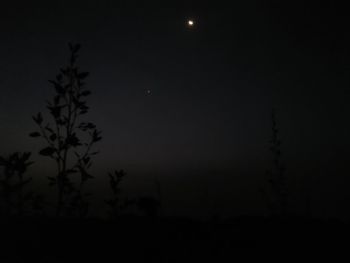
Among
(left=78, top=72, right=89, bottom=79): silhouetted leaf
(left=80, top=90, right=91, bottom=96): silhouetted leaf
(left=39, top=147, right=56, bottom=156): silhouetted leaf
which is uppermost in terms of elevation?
(left=78, top=72, right=89, bottom=79): silhouetted leaf

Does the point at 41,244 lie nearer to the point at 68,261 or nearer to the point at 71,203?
the point at 68,261

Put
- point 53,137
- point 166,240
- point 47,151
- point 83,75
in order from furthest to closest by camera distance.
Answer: point 83,75 → point 53,137 → point 47,151 → point 166,240

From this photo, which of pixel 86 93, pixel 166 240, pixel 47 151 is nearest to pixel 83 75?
pixel 86 93

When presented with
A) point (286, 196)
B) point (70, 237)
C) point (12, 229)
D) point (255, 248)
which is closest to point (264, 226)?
point (255, 248)

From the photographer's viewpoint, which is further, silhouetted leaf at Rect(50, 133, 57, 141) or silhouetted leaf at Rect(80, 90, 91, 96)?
silhouetted leaf at Rect(80, 90, 91, 96)

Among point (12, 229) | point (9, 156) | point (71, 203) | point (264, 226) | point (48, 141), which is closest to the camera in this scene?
point (12, 229)

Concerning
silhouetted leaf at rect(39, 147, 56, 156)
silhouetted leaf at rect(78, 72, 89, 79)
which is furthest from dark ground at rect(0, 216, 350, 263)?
silhouetted leaf at rect(78, 72, 89, 79)

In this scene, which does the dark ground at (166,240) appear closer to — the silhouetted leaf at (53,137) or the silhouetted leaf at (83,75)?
the silhouetted leaf at (53,137)

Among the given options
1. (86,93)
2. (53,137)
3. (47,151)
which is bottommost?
(47,151)

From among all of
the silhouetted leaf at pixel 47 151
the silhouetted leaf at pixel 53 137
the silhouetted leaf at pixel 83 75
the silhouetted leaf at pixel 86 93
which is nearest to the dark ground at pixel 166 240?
the silhouetted leaf at pixel 47 151

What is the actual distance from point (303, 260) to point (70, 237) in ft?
10.9

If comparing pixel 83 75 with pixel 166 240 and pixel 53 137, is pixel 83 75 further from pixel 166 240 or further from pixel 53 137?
pixel 166 240

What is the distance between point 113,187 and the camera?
12.9 m

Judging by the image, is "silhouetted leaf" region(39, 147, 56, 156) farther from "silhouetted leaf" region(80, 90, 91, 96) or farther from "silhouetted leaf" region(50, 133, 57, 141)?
"silhouetted leaf" region(80, 90, 91, 96)
